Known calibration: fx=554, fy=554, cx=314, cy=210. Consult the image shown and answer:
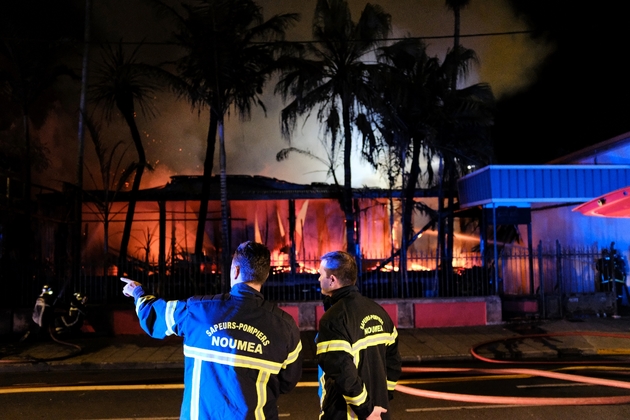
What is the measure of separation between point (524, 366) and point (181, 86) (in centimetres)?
1117

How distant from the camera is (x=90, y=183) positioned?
2412 cm

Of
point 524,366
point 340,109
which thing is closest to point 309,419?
point 524,366

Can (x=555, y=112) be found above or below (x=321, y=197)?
above

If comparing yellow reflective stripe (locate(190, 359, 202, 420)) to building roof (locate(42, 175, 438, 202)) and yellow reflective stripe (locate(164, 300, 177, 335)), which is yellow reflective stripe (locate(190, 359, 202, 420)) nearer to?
yellow reflective stripe (locate(164, 300, 177, 335))

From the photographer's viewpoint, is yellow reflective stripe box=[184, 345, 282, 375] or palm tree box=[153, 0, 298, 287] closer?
yellow reflective stripe box=[184, 345, 282, 375]

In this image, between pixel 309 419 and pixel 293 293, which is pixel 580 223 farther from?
pixel 309 419

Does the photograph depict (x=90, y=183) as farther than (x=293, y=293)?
Yes

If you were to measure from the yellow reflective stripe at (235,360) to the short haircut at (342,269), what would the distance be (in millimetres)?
989

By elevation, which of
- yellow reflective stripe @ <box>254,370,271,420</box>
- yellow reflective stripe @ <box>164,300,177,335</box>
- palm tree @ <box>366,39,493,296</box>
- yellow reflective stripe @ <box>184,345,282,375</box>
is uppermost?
palm tree @ <box>366,39,493,296</box>

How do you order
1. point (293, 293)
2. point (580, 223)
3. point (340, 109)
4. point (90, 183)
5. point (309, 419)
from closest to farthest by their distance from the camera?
point (309, 419)
point (293, 293)
point (340, 109)
point (580, 223)
point (90, 183)

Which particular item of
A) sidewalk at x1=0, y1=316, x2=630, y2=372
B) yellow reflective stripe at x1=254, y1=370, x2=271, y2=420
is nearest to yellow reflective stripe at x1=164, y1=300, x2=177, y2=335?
yellow reflective stripe at x1=254, y1=370, x2=271, y2=420

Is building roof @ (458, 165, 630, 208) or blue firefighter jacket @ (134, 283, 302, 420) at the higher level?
building roof @ (458, 165, 630, 208)

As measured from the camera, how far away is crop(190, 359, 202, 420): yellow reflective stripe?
276 cm

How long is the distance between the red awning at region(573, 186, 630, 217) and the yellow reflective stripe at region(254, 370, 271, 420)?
691 cm
